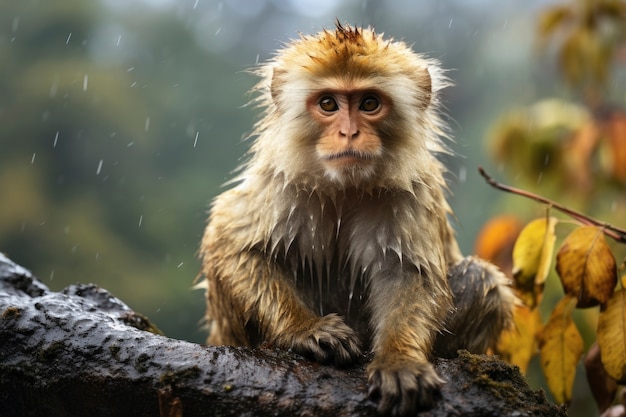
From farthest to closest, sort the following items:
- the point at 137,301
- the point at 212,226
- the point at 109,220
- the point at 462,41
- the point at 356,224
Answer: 1. the point at 462,41
2. the point at 109,220
3. the point at 137,301
4. the point at 212,226
5. the point at 356,224

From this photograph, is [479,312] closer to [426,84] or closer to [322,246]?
[322,246]

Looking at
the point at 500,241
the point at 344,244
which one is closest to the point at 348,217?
the point at 344,244

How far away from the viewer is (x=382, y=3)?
31.4m

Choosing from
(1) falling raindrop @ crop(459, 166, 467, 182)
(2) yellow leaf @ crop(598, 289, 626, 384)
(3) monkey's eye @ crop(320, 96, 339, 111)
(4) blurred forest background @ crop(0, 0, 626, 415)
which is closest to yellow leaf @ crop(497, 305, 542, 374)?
(2) yellow leaf @ crop(598, 289, 626, 384)

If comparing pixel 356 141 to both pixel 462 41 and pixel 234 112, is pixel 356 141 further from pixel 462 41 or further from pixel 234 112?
pixel 462 41

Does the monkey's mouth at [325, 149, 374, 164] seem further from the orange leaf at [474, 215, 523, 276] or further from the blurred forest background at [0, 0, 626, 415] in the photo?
the blurred forest background at [0, 0, 626, 415]

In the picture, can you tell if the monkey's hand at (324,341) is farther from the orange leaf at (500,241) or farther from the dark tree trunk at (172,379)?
the orange leaf at (500,241)

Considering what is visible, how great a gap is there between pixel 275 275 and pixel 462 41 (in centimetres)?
2616

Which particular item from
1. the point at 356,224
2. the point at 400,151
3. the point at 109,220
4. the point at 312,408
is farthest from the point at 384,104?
the point at 109,220

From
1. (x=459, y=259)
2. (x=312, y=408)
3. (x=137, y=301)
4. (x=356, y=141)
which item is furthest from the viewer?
(x=137, y=301)

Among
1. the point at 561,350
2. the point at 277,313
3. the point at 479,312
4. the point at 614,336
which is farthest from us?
the point at 479,312

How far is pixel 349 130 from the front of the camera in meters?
4.14

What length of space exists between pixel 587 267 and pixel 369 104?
1.40 m

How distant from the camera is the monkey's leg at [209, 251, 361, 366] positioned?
140 inches
